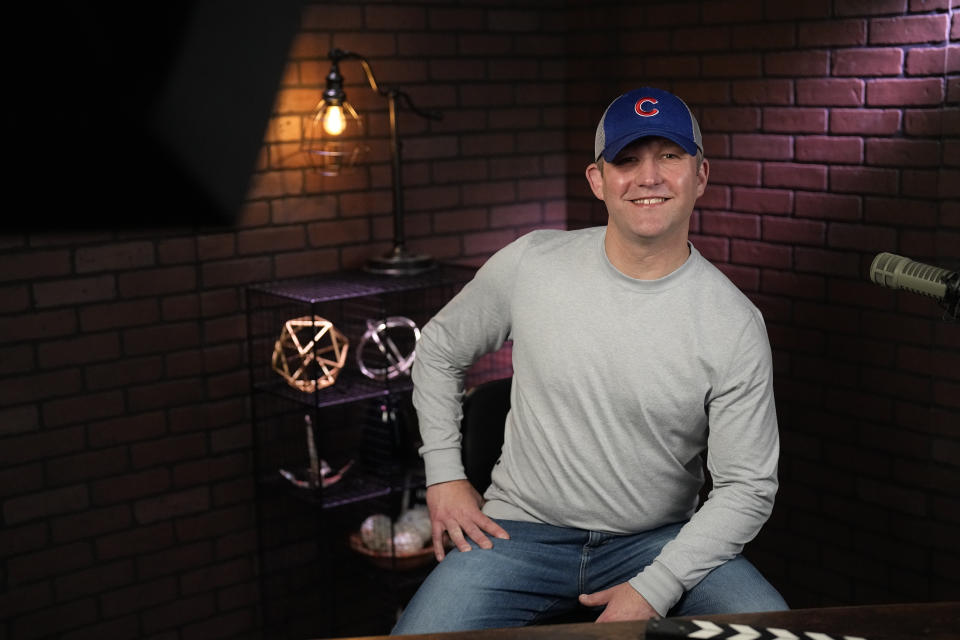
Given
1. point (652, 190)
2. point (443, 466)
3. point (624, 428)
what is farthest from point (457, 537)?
point (652, 190)

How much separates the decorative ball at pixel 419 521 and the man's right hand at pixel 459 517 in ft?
3.21

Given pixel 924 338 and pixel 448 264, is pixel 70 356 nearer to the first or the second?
pixel 448 264

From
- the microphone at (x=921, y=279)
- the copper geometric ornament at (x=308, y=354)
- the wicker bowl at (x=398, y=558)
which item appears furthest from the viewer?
the wicker bowl at (x=398, y=558)

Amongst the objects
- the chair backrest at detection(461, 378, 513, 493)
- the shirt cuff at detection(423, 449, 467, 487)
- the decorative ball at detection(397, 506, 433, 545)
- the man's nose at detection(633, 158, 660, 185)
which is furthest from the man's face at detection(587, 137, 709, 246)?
the decorative ball at detection(397, 506, 433, 545)

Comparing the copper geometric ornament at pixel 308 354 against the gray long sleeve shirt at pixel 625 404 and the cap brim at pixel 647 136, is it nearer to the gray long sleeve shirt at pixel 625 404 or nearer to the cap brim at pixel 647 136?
the gray long sleeve shirt at pixel 625 404

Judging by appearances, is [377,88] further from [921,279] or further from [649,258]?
[921,279]

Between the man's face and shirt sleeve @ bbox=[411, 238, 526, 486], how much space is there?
262 millimetres

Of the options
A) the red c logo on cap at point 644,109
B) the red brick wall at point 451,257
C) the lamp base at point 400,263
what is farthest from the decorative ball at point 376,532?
the red c logo on cap at point 644,109

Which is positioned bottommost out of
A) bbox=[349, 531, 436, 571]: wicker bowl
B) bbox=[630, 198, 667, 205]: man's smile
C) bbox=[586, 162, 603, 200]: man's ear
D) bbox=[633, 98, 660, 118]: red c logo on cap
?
bbox=[349, 531, 436, 571]: wicker bowl

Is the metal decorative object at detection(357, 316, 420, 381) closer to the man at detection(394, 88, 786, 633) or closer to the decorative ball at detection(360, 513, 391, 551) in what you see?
the decorative ball at detection(360, 513, 391, 551)

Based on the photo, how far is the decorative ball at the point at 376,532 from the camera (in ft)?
9.93

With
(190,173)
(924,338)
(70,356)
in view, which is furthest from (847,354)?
(190,173)

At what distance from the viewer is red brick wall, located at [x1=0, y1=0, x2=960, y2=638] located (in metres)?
2.74

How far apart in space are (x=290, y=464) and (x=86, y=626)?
2.40 ft
